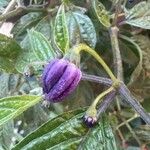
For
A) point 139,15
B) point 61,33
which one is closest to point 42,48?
point 61,33

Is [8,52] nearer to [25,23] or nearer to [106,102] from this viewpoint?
[25,23]

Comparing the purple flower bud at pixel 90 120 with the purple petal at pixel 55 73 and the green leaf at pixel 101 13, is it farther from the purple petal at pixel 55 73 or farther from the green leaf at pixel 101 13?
the green leaf at pixel 101 13

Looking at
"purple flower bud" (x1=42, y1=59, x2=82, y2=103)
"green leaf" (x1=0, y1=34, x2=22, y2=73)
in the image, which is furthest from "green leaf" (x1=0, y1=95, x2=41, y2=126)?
"green leaf" (x1=0, y1=34, x2=22, y2=73)

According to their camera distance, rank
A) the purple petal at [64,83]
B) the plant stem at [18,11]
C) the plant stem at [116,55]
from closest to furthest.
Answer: the purple petal at [64,83] → the plant stem at [116,55] → the plant stem at [18,11]

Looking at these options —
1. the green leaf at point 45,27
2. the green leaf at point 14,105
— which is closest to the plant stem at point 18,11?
the green leaf at point 45,27

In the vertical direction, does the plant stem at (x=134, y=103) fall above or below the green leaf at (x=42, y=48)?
below

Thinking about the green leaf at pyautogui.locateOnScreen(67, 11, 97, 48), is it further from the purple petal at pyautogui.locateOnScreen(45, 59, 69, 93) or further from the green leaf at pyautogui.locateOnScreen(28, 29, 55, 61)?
the purple petal at pyautogui.locateOnScreen(45, 59, 69, 93)

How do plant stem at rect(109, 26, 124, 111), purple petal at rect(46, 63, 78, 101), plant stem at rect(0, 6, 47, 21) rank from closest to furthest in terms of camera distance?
purple petal at rect(46, 63, 78, 101) → plant stem at rect(109, 26, 124, 111) → plant stem at rect(0, 6, 47, 21)
